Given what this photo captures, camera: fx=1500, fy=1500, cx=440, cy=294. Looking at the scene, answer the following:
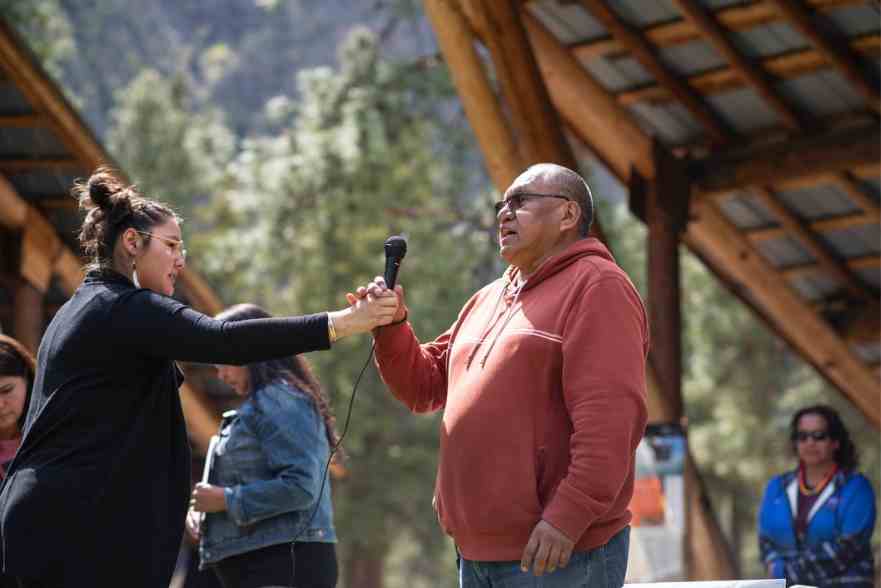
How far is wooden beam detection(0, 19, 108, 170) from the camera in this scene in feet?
28.6

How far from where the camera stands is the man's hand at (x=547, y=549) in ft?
12.5

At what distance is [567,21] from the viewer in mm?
10734

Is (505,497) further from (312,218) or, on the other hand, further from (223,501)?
(312,218)

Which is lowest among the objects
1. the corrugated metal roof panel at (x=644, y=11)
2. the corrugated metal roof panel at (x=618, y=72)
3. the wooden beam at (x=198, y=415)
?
the wooden beam at (x=198, y=415)

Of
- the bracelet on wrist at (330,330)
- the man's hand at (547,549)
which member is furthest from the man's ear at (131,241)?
the man's hand at (547,549)

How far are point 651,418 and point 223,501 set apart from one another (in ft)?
17.5

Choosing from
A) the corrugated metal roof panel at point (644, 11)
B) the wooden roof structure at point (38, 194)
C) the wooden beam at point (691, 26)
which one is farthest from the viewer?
the corrugated metal roof panel at point (644, 11)

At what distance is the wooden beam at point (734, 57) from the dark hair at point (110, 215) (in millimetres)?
6333

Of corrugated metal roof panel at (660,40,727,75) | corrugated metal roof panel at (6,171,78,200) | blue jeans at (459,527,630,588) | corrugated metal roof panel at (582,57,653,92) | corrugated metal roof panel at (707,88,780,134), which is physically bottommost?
blue jeans at (459,527,630,588)

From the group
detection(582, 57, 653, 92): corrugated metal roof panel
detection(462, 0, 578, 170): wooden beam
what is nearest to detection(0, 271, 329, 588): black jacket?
detection(462, 0, 578, 170): wooden beam

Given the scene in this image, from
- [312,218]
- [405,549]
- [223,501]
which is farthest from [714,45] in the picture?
[405,549]

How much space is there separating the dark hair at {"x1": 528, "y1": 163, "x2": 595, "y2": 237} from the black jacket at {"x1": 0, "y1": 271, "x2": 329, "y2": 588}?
0.84 metres

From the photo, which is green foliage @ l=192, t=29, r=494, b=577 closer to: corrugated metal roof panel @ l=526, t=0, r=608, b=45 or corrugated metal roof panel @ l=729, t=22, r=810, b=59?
corrugated metal roof panel @ l=526, t=0, r=608, b=45

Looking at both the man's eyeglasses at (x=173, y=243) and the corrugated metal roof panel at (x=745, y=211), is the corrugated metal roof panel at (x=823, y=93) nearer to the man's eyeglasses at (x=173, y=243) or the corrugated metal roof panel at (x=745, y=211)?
the corrugated metal roof panel at (x=745, y=211)
